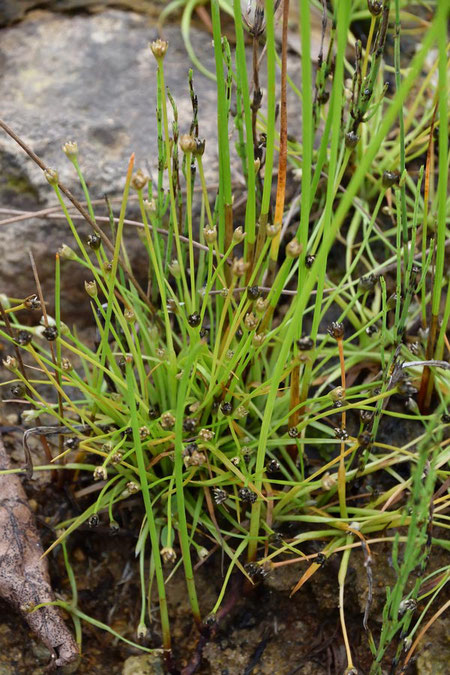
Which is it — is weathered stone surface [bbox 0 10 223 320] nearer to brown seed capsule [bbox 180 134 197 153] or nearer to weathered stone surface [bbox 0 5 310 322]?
weathered stone surface [bbox 0 5 310 322]

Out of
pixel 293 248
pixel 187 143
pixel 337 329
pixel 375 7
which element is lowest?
pixel 337 329

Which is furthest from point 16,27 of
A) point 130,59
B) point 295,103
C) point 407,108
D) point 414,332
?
point 414,332

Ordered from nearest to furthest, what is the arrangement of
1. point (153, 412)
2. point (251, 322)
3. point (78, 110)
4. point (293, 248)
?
point (293, 248) < point (251, 322) < point (153, 412) < point (78, 110)

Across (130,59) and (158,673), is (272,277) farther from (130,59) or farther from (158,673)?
(130,59)

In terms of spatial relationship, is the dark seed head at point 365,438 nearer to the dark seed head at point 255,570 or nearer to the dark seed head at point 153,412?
the dark seed head at point 255,570

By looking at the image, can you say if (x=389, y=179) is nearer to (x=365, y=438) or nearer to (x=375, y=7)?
(x=375, y=7)

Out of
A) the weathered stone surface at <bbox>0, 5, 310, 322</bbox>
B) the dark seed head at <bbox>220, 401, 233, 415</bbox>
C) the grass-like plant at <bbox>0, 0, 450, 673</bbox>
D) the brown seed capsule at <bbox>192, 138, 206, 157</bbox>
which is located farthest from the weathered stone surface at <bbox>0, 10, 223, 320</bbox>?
the dark seed head at <bbox>220, 401, 233, 415</bbox>

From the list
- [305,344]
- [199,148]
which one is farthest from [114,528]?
[199,148]

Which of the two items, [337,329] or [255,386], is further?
[255,386]

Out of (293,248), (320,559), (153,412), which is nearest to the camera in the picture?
(293,248)

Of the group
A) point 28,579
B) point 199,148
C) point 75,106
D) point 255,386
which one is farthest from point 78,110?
point 28,579

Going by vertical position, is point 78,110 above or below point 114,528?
above
